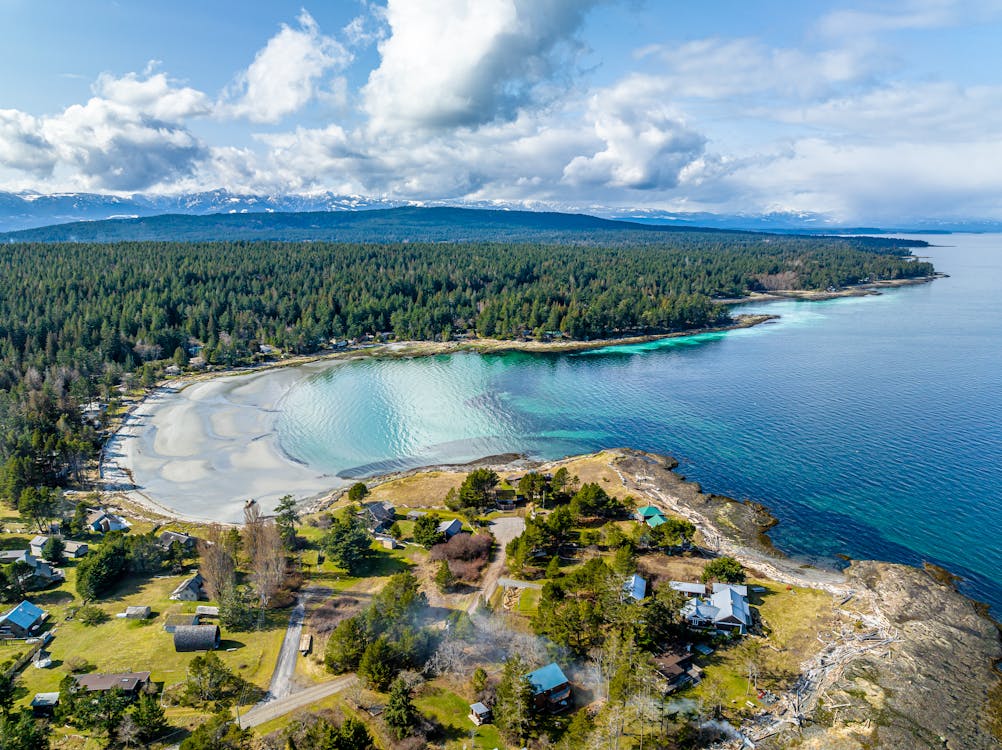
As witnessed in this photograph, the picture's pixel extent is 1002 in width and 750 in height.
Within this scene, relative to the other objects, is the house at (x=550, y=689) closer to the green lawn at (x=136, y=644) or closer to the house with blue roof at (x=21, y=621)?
the green lawn at (x=136, y=644)

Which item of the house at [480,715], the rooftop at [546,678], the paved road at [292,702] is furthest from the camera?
the rooftop at [546,678]

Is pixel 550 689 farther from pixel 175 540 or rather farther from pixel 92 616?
pixel 175 540

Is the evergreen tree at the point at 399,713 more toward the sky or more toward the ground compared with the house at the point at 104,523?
more toward the sky

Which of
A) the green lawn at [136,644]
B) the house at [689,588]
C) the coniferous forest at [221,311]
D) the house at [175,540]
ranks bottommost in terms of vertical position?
the green lawn at [136,644]

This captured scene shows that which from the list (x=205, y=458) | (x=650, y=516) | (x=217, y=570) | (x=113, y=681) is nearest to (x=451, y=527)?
(x=650, y=516)

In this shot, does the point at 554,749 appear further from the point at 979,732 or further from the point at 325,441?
the point at 325,441

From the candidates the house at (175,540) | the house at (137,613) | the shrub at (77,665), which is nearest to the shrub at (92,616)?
the house at (137,613)

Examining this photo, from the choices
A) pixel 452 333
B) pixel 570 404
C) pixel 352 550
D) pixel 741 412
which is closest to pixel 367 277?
pixel 452 333

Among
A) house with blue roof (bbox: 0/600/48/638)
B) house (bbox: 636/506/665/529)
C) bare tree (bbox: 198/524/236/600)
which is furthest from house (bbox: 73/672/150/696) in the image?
house (bbox: 636/506/665/529)
